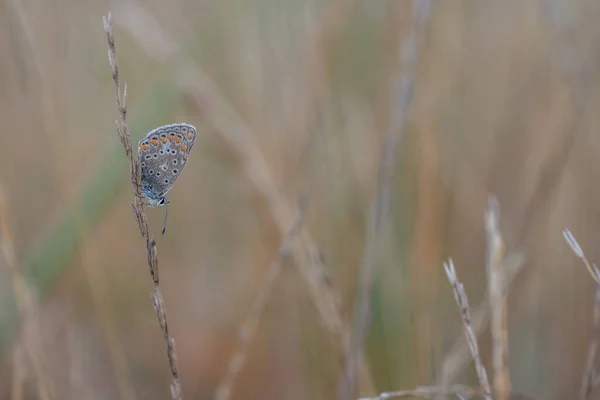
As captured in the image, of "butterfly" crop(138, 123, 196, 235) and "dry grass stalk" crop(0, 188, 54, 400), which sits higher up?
"butterfly" crop(138, 123, 196, 235)

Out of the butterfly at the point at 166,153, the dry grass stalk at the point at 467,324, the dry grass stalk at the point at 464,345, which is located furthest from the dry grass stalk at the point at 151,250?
the dry grass stalk at the point at 464,345

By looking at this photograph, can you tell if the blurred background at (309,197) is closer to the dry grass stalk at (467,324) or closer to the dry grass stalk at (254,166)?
the dry grass stalk at (254,166)

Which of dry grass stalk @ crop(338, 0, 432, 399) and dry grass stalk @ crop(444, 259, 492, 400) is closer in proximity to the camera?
dry grass stalk @ crop(444, 259, 492, 400)

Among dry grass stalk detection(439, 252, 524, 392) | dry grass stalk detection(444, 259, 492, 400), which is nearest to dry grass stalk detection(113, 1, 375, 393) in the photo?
dry grass stalk detection(439, 252, 524, 392)

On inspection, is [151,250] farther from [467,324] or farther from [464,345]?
[464,345]

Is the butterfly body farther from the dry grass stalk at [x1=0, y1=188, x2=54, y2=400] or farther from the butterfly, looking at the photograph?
the dry grass stalk at [x1=0, y1=188, x2=54, y2=400]

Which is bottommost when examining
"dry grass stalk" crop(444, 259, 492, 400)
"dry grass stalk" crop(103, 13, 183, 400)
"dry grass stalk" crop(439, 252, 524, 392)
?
"dry grass stalk" crop(439, 252, 524, 392)
